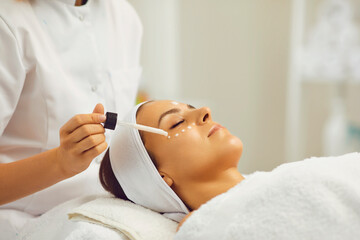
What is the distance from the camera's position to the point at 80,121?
86 centimetres

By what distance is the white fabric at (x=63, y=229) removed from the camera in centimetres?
84

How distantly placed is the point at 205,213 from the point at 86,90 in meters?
0.59

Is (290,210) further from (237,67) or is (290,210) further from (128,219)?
(237,67)

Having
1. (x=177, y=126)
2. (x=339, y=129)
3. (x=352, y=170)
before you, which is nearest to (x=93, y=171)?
(x=177, y=126)

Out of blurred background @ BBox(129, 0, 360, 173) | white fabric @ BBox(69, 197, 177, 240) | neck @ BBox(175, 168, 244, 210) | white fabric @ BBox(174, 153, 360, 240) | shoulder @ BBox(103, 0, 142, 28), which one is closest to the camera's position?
white fabric @ BBox(174, 153, 360, 240)

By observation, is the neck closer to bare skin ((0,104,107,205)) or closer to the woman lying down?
the woman lying down

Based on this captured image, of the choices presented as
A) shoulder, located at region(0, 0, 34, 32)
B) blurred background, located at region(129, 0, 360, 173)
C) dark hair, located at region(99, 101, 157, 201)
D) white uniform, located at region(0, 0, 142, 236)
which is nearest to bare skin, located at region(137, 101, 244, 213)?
dark hair, located at region(99, 101, 157, 201)

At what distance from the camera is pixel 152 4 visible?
3.46m

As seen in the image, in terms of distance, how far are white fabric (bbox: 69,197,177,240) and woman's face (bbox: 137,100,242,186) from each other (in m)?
0.11

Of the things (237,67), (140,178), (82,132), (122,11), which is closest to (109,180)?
(140,178)

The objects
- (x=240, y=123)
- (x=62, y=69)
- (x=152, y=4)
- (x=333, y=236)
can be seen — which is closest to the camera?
(x=333, y=236)

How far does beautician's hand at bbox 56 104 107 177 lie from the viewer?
859 millimetres

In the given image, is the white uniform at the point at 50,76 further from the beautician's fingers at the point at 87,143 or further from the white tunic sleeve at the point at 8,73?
the beautician's fingers at the point at 87,143

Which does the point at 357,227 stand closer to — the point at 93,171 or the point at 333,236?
the point at 333,236
